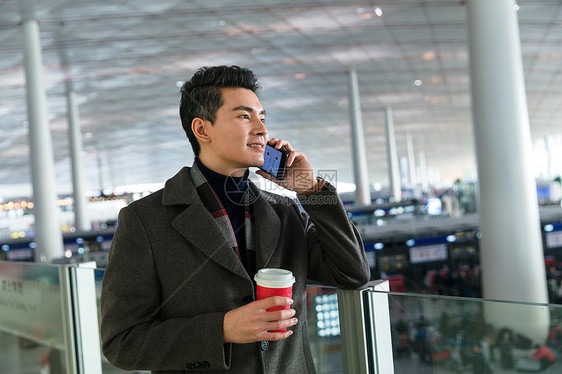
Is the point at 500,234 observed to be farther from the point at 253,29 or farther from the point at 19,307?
the point at 253,29

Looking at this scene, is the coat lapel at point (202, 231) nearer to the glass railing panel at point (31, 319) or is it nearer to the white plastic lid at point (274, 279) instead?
the white plastic lid at point (274, 279)

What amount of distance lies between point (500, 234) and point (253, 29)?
492 inches

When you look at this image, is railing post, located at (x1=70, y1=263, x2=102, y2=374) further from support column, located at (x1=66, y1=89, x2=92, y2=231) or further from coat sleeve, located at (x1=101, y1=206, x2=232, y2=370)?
support column, located at (x1=66, y1=89, x2=92, y2=231)

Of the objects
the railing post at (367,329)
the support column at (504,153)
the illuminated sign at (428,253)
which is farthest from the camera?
the illuminated sign at (428,253)

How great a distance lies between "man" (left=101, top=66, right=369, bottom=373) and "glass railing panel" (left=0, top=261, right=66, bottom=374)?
206cm

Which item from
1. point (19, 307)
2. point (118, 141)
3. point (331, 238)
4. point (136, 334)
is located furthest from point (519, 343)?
point (118, 141)

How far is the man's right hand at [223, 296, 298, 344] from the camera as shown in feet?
5.32

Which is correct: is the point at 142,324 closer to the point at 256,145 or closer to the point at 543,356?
the point at 256,145

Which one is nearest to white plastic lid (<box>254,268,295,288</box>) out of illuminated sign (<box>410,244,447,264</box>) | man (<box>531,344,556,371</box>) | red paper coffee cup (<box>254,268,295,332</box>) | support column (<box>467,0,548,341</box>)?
red paper coffee cup (<box>254,268,295,332</box>)

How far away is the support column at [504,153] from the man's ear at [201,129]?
24.4ft

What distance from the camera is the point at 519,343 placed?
1940 mm

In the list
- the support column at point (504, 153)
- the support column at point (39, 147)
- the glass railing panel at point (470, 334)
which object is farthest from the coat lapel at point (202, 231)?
the support column at point (39, 147)

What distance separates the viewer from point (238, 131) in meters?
1.91

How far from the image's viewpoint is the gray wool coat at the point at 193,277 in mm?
1741
